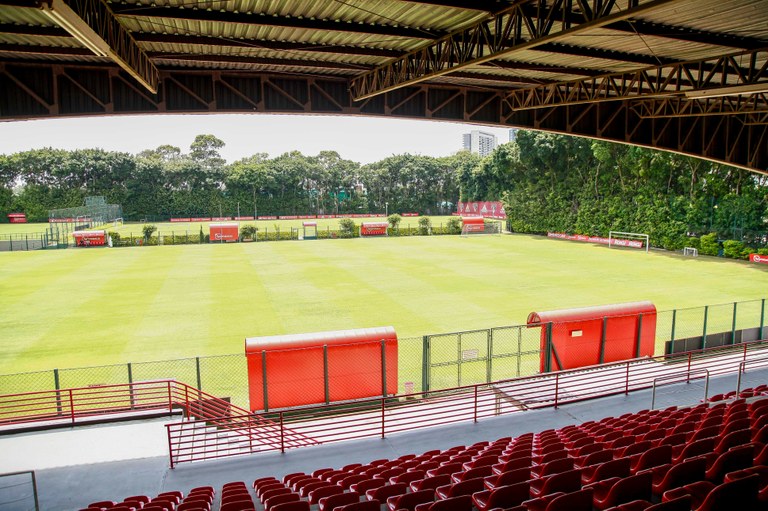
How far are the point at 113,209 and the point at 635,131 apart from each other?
86750 mm

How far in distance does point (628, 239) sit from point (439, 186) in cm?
7123

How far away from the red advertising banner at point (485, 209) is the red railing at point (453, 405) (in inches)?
3353

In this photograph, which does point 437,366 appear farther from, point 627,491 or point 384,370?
point 627,491

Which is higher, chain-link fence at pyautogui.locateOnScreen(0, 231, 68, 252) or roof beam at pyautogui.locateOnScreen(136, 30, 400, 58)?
roof beam at pyautogui.locateOnScreen(136, 30, 400, 58)

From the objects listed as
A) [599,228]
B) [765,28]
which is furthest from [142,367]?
[599,228]

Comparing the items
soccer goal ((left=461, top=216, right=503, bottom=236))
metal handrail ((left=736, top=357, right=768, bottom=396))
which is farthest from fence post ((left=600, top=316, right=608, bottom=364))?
soccer goal ((left=461, top=216, right=503, bottom=236))

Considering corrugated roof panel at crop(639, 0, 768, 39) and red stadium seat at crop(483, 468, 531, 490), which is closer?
red stadium seat at crop(483, 468, 531, 490)

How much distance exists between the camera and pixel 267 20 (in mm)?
11266

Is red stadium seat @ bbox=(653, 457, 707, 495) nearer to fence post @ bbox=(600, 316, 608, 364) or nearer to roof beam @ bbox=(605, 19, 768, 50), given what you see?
roof beam @ bbox=(605, 19, 768, 50)

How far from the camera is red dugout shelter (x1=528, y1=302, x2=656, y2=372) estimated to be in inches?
631

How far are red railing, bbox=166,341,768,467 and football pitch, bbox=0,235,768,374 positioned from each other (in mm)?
6971

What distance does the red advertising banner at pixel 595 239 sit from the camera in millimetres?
51325

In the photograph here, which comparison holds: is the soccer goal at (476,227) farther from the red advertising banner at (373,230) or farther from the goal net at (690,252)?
the goal net at (690,252)

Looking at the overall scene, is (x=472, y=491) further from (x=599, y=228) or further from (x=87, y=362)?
(x=599, y=228)
